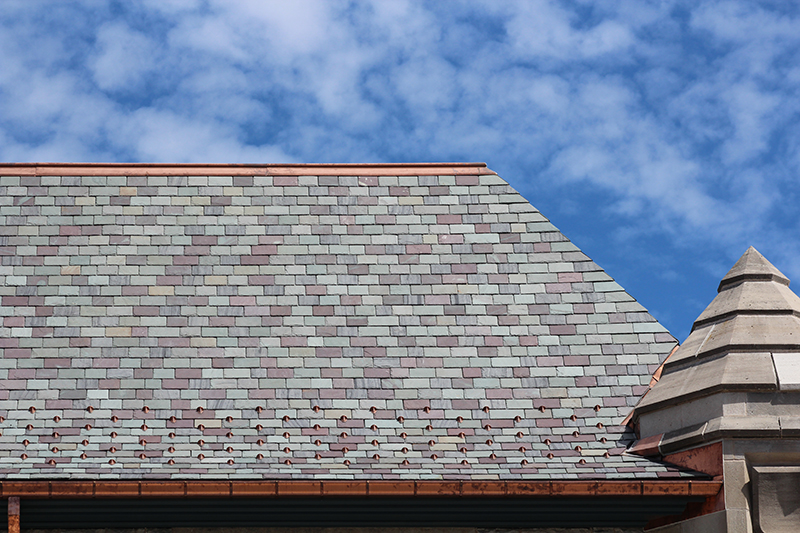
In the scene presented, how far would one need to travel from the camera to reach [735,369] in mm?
10477

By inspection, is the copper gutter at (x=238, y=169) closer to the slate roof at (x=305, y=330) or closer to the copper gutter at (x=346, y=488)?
the slate roof at (x=305, y=330)

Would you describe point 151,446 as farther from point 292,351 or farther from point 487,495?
Result: point 487,495

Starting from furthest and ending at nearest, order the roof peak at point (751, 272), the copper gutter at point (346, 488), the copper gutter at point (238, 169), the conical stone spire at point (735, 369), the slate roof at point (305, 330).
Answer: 1. the copper gutter at point (238, 169)
2. the roof peak at point (751, 272)
3. the slate roof at point (305, 330)
4. the conical stone spire at point (735, 369)
5. the copper gutter at point (346, 488)

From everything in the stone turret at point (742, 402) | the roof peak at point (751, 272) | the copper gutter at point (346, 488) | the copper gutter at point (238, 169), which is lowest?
the copper gutter at point (346, 488)

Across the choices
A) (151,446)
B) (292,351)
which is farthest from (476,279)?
(151,446)

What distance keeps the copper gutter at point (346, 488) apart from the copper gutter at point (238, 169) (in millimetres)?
4958

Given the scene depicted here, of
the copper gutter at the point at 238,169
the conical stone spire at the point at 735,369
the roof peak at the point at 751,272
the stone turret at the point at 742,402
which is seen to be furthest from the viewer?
the copper gutter at the point at 238,169

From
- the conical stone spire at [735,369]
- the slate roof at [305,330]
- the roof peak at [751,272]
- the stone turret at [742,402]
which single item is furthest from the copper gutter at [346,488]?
the roof peak at [751,272]

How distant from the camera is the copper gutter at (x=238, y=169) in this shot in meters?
13.4

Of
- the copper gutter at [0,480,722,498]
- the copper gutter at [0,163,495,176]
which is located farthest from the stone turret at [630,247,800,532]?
the copper gutter at [0,163,495,176]

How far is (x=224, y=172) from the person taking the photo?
1349 centimetres

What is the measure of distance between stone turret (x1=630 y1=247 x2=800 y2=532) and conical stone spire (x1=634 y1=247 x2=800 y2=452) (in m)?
0.01

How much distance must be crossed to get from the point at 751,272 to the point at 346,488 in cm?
514

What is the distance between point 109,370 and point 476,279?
4.28 m
